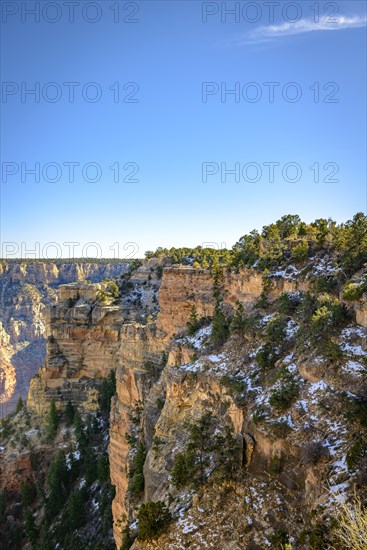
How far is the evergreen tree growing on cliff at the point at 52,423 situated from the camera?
180 ft

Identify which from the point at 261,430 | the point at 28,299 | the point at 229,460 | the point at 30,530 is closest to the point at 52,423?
the point at 30,530

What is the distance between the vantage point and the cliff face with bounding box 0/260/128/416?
148875mm

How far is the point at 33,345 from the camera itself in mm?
153875

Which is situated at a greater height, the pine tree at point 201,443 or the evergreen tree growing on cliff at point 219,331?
the evergreen tree growing on cliff at point 219,331

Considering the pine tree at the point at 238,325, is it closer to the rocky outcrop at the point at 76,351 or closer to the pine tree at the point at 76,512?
the pine tree at the point at 76,512

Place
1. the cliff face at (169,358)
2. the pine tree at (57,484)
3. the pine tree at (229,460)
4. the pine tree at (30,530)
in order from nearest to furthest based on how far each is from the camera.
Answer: the pine tree at (229,460) < the cliff face at (169,358) < the pine tree at (30,530) < the pine tree at (57,484)

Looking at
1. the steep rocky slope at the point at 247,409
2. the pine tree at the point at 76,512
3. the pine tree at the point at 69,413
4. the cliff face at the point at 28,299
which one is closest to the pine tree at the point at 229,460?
the steep rocky slope at the point at 247,409

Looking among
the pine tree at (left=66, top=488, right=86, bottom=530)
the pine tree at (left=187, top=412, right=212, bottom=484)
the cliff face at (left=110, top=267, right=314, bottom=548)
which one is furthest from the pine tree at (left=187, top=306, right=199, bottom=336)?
the pine tree at (left=66, top=488, right=86, bottom=530)

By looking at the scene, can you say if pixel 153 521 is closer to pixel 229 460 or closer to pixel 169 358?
pixel 229 460

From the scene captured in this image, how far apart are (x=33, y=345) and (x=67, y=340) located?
331 feet

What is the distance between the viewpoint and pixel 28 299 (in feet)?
515

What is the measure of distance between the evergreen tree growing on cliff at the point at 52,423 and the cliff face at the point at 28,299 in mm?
92430

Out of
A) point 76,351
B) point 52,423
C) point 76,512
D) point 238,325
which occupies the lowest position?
point 76,512

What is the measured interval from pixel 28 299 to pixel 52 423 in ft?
359
